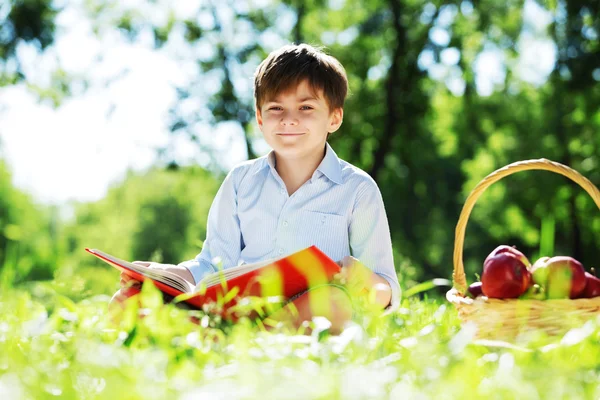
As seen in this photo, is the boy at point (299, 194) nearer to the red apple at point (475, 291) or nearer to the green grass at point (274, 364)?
the red apple at point (475, 291)

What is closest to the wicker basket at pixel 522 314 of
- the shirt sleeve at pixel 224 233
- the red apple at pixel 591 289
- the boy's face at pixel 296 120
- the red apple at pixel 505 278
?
the red apple at pixel 505 278

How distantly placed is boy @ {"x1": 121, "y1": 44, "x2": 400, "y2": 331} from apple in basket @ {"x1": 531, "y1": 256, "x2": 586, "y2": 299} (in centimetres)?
59

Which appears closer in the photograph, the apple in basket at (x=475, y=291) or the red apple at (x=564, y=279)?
the red apple at (x=564, y=279)

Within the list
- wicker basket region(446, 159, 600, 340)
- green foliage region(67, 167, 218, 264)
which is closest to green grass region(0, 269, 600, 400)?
wicker basket region(446, 159, 600, 340)

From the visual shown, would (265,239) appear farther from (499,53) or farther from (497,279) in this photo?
(499,53)

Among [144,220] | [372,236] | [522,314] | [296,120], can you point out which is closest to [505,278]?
[522,314]

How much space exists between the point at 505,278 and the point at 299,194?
1.03 m

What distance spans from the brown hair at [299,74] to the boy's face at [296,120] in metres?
0.03

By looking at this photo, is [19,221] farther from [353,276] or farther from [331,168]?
[353,276]

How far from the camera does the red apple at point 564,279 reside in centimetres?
251

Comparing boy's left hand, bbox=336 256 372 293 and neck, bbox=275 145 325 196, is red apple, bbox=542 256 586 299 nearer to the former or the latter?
boy's left hand, bbox=336 256 372 293

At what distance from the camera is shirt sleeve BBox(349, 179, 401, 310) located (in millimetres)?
2926

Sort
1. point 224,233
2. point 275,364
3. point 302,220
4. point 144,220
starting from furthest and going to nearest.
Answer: point 144,220 < point 224,233 < point 302,220 < point 275,364

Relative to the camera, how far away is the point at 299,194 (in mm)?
3145
